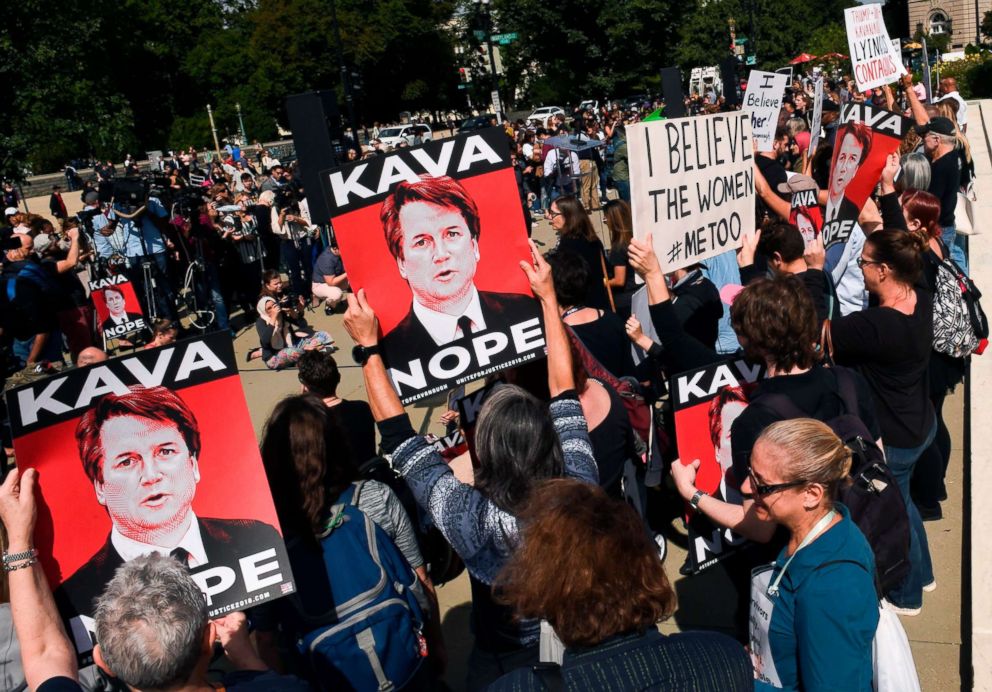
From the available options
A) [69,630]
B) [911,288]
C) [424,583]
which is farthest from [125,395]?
[911,288]

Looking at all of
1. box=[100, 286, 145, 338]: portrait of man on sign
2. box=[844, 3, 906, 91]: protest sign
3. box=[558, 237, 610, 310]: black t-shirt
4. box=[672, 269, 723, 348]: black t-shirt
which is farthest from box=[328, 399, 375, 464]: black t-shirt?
box=[100, 286, 145, 338]: portrait of man on sign

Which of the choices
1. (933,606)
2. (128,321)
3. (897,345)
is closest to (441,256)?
(897,345)

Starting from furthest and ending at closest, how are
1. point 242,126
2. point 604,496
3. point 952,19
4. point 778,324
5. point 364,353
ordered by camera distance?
point 952,19 → point 242,126 → point 778,324 → point 364,353 → point 604,496

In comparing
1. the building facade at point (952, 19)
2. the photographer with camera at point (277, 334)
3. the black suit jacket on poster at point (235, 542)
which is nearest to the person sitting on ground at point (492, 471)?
→ the black suit jacket on poster at point (235, 542)

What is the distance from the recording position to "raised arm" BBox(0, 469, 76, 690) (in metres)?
2.24

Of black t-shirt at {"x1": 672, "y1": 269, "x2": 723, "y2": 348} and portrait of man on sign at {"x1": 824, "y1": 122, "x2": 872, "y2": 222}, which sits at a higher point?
portrait of man on sign at {"x1": 824, "y1": 122, "x2": 872, "y2": 222}

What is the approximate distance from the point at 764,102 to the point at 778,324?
5.13 m

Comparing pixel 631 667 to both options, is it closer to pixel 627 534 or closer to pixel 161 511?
pixel 627 534

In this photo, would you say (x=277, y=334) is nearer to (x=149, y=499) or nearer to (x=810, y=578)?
(x=149, y=499)

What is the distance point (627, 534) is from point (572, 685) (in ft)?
1.24

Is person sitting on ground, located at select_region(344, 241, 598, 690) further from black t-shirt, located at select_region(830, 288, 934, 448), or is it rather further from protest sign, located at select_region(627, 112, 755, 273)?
black t-shirt, located at select_region(830, 288, 934, 448)

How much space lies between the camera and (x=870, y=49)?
860 cm

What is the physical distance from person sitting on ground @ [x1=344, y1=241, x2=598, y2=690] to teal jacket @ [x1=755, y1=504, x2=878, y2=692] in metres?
0.68

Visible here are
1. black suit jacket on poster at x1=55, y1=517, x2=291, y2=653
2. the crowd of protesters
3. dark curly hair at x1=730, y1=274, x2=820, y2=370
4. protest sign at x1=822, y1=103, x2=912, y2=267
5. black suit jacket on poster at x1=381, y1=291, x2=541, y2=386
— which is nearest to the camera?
the crowd of protesters
